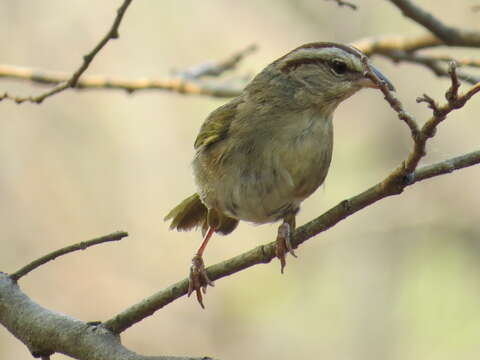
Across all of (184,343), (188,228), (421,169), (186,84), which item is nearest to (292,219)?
(188,228)

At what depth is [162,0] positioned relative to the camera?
930 centimetres

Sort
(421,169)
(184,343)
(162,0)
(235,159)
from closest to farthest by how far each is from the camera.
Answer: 1. (421,169)
2. (235,159)
3. (184,343)
4. (162,0)

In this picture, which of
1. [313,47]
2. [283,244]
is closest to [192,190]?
[313,47]

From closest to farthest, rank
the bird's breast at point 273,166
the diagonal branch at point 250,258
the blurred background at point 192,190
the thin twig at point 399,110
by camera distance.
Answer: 1. the thin twig at point 399,110
2. the diagonal branch at point 250,258
3. the bird's breast at point 273,166
4. the blurred background at point 192,190

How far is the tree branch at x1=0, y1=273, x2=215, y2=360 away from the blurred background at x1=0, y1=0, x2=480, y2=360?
4671 mm

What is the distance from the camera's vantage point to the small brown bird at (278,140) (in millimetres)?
3896

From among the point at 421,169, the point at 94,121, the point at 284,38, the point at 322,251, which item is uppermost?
the point at 284,38

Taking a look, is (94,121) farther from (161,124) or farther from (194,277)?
(194,277)

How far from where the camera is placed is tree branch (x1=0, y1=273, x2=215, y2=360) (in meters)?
2.93

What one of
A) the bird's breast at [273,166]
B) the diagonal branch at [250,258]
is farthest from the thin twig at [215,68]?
the diagonal branch at [250,258]

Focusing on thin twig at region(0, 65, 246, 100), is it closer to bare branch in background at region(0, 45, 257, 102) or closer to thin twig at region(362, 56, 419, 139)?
bare branch in background at region(0, 45, 257, 102)

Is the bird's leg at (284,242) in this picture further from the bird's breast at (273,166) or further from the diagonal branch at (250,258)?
the diagonal branch at (250,258)

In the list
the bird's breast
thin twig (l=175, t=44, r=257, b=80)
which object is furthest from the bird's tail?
thin twig (l=175, t=44, r=257, b=80)

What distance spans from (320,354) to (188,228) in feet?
14.3
